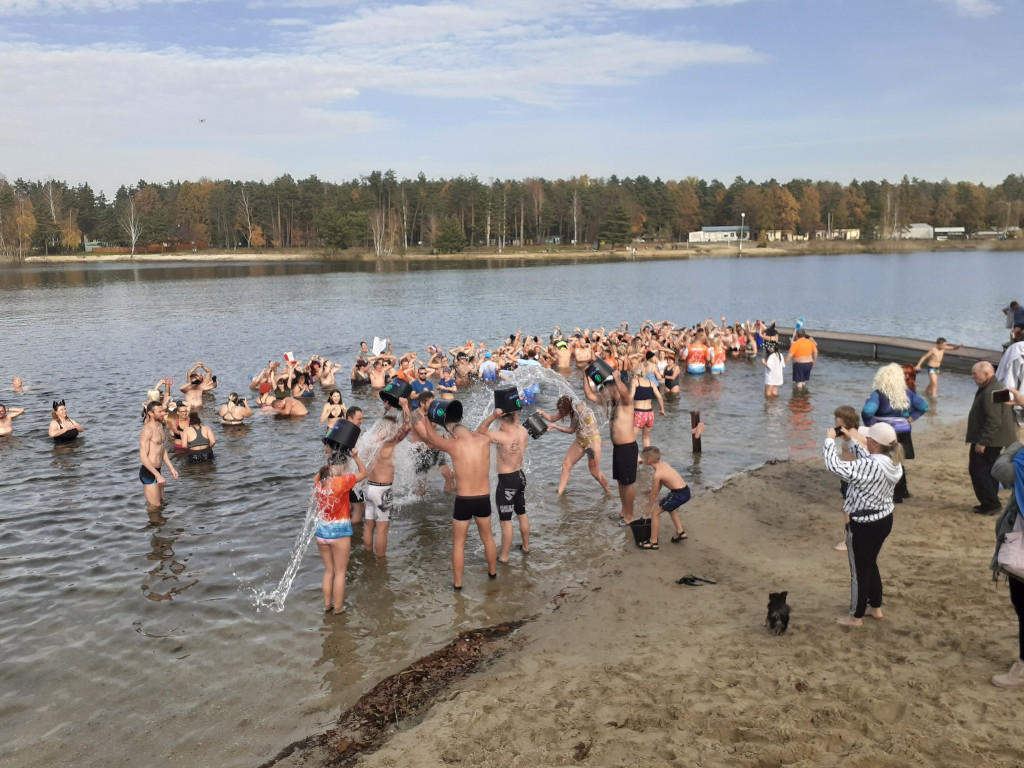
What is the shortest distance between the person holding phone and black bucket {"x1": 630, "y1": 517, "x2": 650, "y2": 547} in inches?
144

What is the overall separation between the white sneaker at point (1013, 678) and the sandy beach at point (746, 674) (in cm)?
7

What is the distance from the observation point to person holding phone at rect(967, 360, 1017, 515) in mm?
7996

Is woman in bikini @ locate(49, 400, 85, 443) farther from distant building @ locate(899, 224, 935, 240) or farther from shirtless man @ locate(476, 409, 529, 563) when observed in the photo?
distant building @ locate(899, 224, 935, 240)

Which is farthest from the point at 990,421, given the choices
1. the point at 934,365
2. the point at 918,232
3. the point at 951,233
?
the point at 951,233

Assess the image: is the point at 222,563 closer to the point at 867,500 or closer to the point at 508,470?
the point at 508,470

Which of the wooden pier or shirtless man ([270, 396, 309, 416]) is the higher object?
the wooden pier

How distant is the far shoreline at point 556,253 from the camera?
97875 millimetres

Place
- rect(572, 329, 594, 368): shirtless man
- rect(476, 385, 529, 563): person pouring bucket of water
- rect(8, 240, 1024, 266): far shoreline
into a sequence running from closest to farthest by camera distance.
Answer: rect(476, 385, 529, 563): person pouring bucket of water, rect(572, 329, 594, 368): shirtless man, rect(8, 240, 1024, 266): far shoreline

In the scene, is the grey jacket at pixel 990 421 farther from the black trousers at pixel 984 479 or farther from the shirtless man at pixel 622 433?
the shirtless man at pixel 622 433

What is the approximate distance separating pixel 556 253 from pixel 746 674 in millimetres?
97688

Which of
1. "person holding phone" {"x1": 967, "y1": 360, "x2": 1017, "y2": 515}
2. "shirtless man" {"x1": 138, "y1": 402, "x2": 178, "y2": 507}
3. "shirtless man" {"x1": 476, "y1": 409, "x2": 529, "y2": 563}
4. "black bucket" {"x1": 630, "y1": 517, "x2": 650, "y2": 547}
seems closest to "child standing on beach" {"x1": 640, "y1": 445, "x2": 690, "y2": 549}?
"black bucket" {"x1": 630, "y1": 517, "x2": 650, "y2": 547}

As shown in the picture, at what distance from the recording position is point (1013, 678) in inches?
183

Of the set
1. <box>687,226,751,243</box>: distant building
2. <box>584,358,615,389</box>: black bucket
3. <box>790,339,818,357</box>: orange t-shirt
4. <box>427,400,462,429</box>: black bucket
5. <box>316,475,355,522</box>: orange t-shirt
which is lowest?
<box>316,475,355,522</box>: orange t-shirt

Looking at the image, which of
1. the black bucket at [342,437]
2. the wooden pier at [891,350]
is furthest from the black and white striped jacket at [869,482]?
the wooden pier at [891,350]
